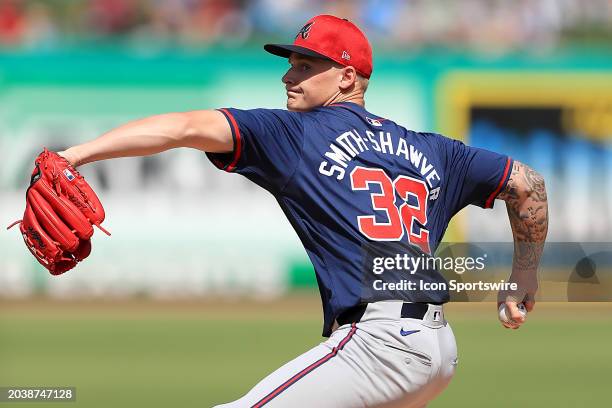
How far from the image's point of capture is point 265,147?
350 centimetres

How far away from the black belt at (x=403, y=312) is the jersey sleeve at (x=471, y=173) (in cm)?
58

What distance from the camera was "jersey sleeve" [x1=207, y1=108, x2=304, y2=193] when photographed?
3459mm

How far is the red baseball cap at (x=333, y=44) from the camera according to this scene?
3.87 meters

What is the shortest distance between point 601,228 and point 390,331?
Result: 9.18 m

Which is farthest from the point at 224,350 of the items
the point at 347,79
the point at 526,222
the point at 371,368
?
the point at 371,368

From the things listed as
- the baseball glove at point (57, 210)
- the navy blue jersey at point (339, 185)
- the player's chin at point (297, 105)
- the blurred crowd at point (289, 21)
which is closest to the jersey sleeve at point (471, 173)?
the navy blue jersey at point (339, 185)

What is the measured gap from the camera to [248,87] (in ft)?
40.1

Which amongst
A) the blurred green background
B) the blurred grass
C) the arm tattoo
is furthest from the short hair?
the blurred green background

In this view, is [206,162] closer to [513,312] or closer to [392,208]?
[513,312]

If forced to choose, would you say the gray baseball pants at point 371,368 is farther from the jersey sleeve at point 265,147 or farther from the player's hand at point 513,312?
the jersey sleeve at point 265,147

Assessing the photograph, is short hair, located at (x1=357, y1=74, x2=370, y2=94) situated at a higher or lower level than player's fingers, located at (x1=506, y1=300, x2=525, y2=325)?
higher

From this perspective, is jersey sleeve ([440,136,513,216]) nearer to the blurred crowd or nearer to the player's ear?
the player's ear

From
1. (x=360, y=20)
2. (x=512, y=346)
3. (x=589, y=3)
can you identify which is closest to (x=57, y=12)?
(x=360, y=20)

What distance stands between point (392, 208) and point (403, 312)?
37 cm
